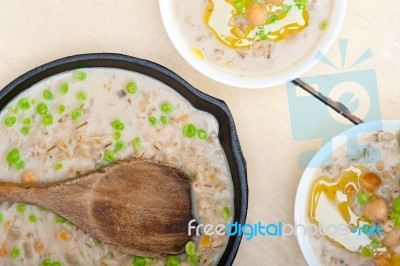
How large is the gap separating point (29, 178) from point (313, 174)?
0.72 m

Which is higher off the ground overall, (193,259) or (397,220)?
(397,220)

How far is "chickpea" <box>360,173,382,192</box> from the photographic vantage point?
4.83 feet

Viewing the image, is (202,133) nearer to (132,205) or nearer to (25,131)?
(132,205)

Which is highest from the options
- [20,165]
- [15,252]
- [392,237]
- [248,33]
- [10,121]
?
[248,33]

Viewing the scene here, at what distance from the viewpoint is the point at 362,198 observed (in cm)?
146

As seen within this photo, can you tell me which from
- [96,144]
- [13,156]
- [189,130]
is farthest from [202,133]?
[13,156]

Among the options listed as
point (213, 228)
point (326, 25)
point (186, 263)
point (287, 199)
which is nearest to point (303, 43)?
point (326, 25)

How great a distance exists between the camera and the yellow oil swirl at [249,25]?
1481 millimetres

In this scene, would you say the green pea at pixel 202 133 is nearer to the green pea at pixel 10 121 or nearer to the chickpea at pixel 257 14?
the chickpea at pixel 257 14

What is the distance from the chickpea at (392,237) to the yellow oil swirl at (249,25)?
0.56 meters

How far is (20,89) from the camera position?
1461 mm

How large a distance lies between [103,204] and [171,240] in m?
0.19

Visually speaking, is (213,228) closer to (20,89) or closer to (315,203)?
(315,203)

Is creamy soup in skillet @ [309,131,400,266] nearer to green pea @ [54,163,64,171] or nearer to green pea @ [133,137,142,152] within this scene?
green pea @ [133,137,142,152]
